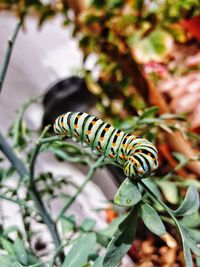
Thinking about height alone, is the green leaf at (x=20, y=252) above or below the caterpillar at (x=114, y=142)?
below

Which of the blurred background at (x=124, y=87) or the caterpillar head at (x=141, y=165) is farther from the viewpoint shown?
the blurred background at (x=124, y=87)

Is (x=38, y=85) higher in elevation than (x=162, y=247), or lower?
higher

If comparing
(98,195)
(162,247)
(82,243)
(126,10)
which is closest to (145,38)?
(126,10)

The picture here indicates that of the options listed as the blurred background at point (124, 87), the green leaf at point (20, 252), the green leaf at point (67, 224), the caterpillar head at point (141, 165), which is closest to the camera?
the caterpillar head at point (141, 165)

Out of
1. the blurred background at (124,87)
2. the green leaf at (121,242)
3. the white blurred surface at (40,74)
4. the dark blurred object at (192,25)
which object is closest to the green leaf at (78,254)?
the green leaf at (121,242)

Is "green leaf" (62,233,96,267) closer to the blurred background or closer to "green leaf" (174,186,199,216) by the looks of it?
"green leaf" (174,186,199,216)

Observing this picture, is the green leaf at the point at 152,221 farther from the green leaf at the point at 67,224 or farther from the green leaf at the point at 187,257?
the green leaf at the point at 67,224

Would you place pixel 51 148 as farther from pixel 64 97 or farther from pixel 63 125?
pixel 64 97
